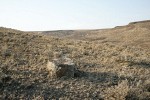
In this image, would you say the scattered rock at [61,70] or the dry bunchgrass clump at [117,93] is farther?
the scattered rock at [61,70]

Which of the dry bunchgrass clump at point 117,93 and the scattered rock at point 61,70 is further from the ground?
the scattered rock at point 61,70

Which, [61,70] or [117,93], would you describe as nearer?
[117,93]

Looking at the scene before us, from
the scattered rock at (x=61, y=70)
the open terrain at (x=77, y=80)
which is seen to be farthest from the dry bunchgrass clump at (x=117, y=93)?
the scattered rock at (x=61, y=70)

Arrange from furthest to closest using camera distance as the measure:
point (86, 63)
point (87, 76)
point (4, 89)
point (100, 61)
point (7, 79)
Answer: point (100, 61) < point (86, 63) < point (87, 76) < point (7, 79) < point (4, 89)

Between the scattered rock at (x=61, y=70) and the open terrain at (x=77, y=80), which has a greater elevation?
the scattered rock at (x=61, y=70)

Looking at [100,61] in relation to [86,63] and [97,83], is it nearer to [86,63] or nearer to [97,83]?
[86,63]

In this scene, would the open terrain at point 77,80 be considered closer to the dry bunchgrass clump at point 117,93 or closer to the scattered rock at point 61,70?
the dry bunchgrass clump at point 117,93

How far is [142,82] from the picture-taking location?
1130cm

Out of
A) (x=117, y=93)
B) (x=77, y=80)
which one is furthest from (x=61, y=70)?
(x=117, y=93)

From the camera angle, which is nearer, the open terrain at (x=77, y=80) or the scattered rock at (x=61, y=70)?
the open terrain at (x=77, y=80)

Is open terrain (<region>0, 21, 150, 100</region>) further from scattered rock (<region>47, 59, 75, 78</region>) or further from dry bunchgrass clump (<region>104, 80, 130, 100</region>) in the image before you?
scattered rock (<region>47, 59, 75, 78</region>)

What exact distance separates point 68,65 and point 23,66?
2278 millimetres

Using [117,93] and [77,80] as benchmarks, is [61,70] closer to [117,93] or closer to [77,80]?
[77,80]

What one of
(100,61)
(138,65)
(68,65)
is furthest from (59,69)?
(138,65)
